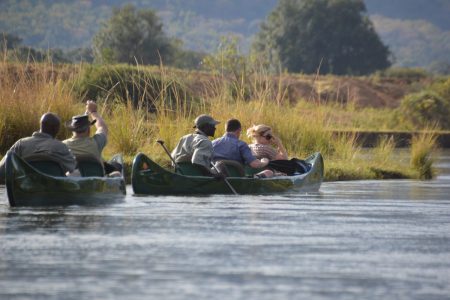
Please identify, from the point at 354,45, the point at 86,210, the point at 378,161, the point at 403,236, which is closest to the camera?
the point at 403,236

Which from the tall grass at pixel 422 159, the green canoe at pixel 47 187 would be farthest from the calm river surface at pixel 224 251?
the tall grass at pixel 422 159

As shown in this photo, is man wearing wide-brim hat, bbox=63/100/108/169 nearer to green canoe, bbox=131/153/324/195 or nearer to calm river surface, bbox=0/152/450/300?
calm river surface, bbox=0/152/450/300

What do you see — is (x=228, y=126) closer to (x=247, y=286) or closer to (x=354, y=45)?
(x=247, y=286)

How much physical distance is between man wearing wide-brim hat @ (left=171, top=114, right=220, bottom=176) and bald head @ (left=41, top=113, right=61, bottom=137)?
→ 3.01 metres

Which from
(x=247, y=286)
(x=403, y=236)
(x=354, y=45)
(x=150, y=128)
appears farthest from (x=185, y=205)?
(x=354, y=45)

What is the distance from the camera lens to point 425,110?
63.4 m

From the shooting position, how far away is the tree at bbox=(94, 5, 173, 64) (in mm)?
100062

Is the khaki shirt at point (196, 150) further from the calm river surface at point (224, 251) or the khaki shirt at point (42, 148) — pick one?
the khaki shirt at point (42, 148)

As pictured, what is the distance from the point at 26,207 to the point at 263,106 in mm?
11654

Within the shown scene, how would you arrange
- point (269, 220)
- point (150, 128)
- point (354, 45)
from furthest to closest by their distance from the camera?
point (354, 45) → point (150, 128) → point (269, 220)

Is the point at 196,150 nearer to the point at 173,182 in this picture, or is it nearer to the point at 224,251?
the point at 173,182

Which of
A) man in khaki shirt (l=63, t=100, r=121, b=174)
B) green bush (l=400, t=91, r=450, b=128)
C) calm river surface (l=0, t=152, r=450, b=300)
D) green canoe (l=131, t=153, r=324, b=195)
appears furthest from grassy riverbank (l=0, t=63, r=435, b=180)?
green bush (l=400, t=91, r=450, b=128)

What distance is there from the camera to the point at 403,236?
13812mm

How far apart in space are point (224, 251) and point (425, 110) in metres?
52.3
